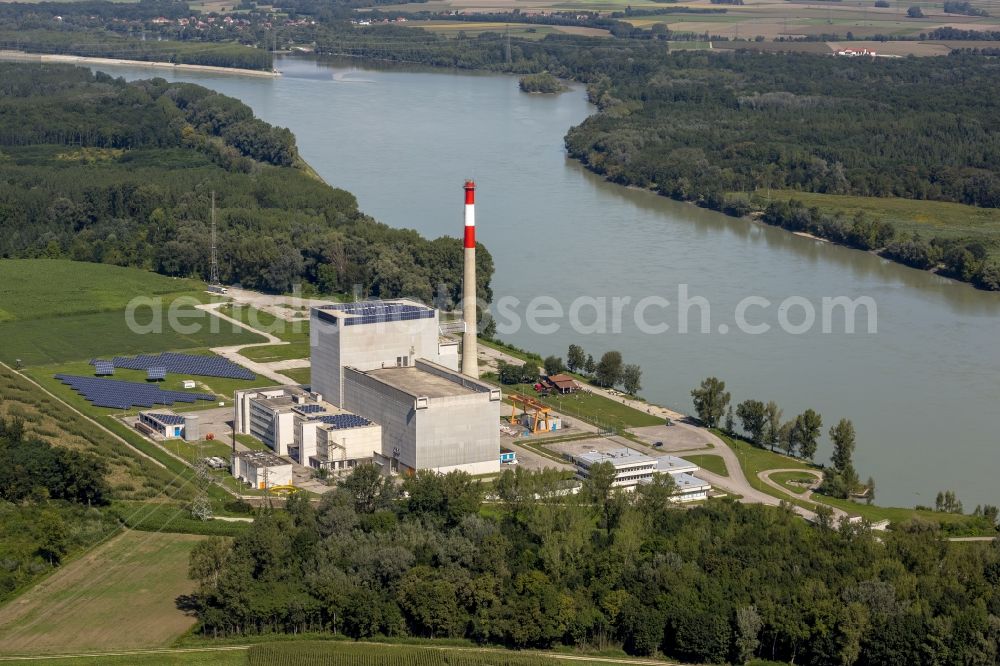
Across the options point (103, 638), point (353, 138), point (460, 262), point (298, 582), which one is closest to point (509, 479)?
point (298, 582)

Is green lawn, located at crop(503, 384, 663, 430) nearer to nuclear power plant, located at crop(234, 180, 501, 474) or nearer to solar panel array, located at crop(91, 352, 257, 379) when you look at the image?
nuclear power plant, located at crop(234, 180, 501, 474)

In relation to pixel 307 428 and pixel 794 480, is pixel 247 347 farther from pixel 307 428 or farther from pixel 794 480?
pixel 794 480

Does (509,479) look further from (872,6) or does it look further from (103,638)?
(872,6)

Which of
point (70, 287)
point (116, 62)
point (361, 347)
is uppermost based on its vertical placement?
point (116, 62)

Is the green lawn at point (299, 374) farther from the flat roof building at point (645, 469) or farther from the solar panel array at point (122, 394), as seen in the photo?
the flat roof building at point (645, 469)

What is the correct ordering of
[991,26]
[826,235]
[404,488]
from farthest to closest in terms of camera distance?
[991,26] < [826,235] < [404,488]

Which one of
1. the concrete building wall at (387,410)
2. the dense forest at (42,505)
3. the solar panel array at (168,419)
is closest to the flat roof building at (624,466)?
the concrete building wall at (387,410)

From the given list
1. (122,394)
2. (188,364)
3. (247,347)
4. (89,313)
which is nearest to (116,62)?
(89,313)
